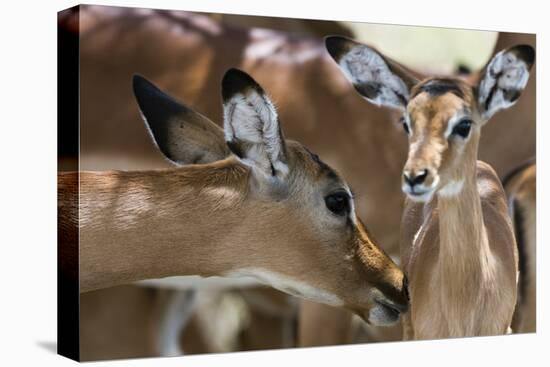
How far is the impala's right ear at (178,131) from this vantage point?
518 cm

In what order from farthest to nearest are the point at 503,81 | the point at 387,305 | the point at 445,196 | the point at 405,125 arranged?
the point at 503,81 < the point at 405,125 < the point at 445,196 < the point at 387,305

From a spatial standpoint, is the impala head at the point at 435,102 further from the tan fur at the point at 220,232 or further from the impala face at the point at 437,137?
the tan fur at the point at 220,232

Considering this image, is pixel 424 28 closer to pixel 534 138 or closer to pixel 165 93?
pixel 534 138

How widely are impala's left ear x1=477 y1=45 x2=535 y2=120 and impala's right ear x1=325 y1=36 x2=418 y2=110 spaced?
0.37m

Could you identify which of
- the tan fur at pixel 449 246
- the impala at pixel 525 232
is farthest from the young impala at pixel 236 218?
the impala at pixel 525 232

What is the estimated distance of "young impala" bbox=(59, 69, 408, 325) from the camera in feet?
15.9

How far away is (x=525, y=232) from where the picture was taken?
21.0 feet

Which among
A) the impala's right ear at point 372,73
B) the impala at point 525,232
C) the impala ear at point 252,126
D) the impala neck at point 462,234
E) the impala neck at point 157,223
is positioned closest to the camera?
the impala neck at point 157,223

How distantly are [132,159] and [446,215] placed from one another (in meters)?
1.59

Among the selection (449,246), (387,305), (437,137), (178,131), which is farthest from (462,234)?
(178,131)

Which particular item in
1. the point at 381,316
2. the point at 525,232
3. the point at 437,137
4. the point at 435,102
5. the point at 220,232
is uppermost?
the point at 435,102

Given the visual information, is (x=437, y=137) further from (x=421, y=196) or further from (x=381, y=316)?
(x=381, y=316)

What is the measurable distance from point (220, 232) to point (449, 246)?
135cm

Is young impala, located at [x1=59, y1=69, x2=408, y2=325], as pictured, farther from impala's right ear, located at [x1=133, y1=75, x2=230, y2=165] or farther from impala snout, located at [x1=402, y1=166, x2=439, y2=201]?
impala snout, located at [x1=402, y1=166, x2=439, y2=201]
